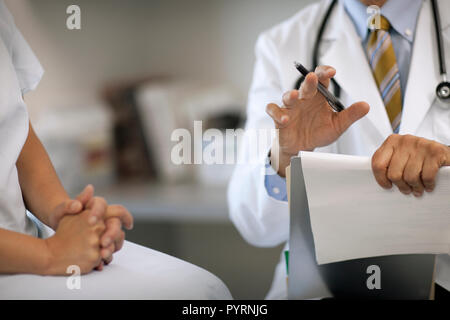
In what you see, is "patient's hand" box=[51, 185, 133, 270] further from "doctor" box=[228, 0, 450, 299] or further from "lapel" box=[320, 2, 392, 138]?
"lapel" box=[320, 2, 392, 138]

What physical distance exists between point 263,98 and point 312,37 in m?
0.14

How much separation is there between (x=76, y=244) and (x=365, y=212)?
0.96ft

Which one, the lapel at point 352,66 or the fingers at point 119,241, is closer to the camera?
the fingers at point 119,241

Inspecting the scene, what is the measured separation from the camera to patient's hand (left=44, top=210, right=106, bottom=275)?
48cm

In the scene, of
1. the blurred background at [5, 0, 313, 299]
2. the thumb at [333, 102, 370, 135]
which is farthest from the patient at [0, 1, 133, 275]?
the blurred background at [5, 0, 313, 299]

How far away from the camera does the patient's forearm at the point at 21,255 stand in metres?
0.48

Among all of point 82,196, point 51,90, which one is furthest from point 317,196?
point 51,90

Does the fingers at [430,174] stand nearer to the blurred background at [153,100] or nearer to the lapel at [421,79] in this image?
the lapel at [421,79]

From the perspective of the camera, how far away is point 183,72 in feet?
5.56

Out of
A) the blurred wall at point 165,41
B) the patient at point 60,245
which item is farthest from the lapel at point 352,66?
the blurred wall at point 165,41

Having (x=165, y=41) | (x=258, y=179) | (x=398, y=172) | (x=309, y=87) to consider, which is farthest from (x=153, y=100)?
(x=398, y=172)

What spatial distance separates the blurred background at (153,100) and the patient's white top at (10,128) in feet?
2.41

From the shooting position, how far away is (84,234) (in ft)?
1.57
